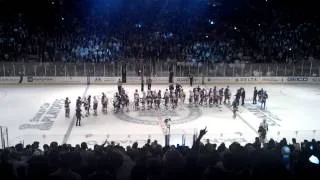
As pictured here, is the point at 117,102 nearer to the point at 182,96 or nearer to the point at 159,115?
the point at 159,115

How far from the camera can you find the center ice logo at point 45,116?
17.4 meters

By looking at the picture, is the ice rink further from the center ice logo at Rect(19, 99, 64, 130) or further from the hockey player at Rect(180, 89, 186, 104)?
the hockey player at Rect(180, 89, 186, 104)

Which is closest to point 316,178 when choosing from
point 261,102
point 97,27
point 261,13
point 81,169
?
point 81,169

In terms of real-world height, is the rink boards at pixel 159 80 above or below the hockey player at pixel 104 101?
above

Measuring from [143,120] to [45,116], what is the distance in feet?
13.7

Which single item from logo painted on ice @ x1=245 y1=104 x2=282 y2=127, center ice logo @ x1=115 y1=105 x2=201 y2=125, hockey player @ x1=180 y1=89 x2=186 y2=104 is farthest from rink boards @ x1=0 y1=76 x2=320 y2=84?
center ice logo @ x1=115 y1=105 x2=201 y2=125

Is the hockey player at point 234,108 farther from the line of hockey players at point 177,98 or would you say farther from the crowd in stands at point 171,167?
the crowd in stands at point 171,167

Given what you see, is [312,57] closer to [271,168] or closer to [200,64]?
[200,64]

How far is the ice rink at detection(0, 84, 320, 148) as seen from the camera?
604 inches

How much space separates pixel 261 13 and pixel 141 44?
35.6 feet

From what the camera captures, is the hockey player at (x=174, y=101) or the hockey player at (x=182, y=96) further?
the hockey player at (x=182, y=96)

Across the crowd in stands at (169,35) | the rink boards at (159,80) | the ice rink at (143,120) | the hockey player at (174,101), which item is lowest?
the ice rink at (143,120)

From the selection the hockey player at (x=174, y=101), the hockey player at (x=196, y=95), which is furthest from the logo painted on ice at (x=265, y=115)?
the hockey player at (x=174, y=101)

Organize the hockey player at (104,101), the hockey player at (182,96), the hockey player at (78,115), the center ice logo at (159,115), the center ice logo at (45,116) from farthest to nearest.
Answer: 1. the hockey player at (182,96)
2. the hockey player at (104,101)
3. the center ice logo at (159,115)
4. the center ice logo at (45,116)
5. the hockey player at (78,115)
